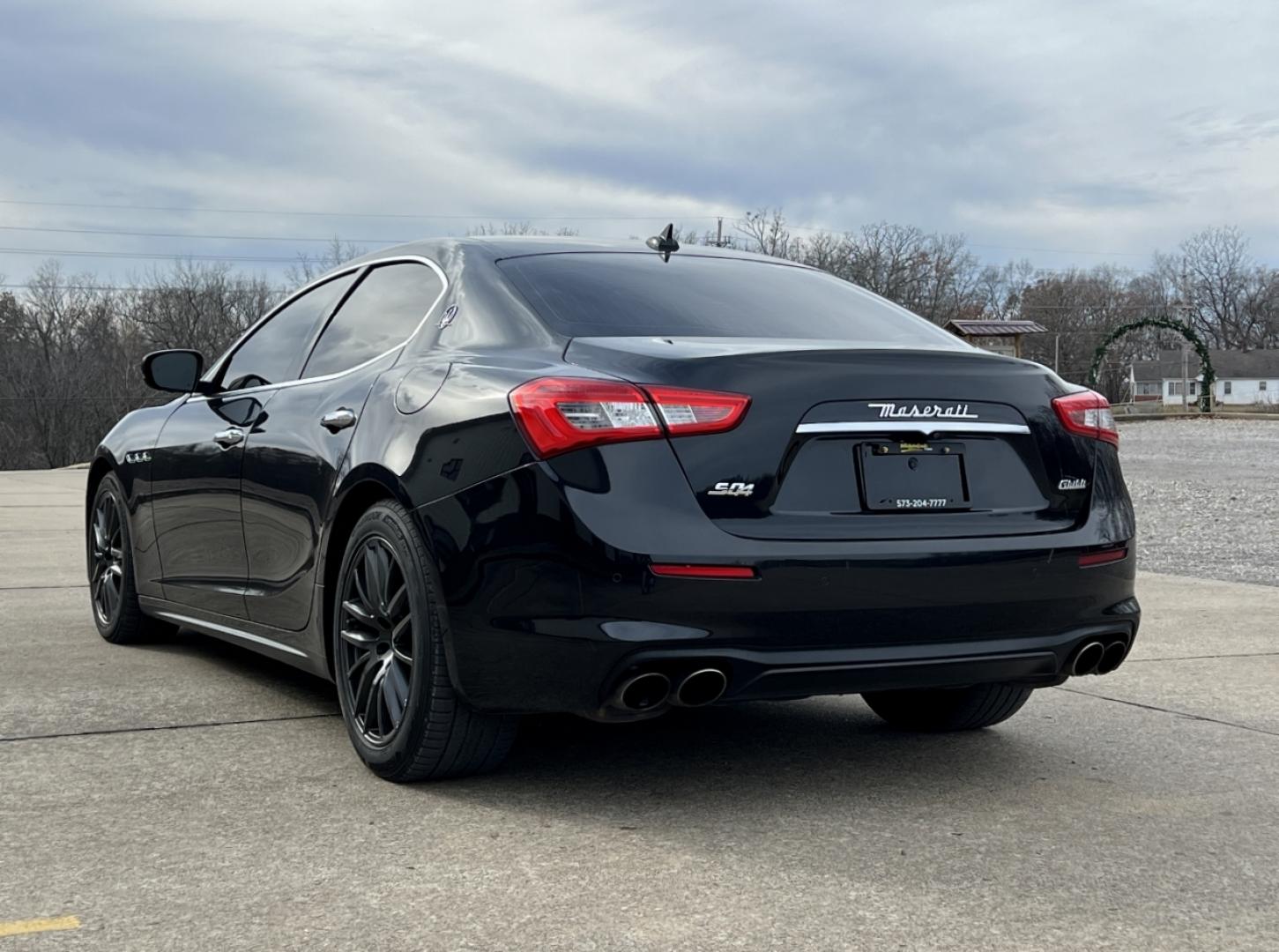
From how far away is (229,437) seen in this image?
17.7 ft

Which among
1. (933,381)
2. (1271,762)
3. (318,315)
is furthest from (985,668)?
(318,315)

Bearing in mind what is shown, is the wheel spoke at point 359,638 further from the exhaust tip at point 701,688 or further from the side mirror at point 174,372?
the side mirror at point 174,372

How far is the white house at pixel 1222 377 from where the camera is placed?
428ft

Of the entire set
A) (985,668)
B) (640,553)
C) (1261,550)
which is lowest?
(1261,550)

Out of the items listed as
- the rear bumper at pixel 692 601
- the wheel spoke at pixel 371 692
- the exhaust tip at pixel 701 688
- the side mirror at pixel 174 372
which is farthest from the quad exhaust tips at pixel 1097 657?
the side mirror at pixel 174 372

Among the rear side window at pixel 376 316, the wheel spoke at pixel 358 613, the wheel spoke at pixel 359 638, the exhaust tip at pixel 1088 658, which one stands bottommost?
the exhaust tip at pixel 1088 658

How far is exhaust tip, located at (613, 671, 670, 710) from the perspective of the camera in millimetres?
3650

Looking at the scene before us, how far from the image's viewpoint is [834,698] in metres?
5.70

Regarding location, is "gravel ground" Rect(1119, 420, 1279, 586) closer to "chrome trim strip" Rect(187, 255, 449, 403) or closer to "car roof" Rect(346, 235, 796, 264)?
"car roof" Rect(346, 235, 796, 264)

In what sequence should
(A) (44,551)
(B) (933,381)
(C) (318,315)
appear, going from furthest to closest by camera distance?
(A) (44,551)
(C) (318,315)
(B) (933,381)

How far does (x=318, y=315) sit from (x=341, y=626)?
1.40 metres

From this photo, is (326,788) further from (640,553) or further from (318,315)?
(318,315)

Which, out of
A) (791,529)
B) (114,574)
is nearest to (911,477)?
(791,529)

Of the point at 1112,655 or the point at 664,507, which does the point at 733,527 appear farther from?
the point at 1112,655
